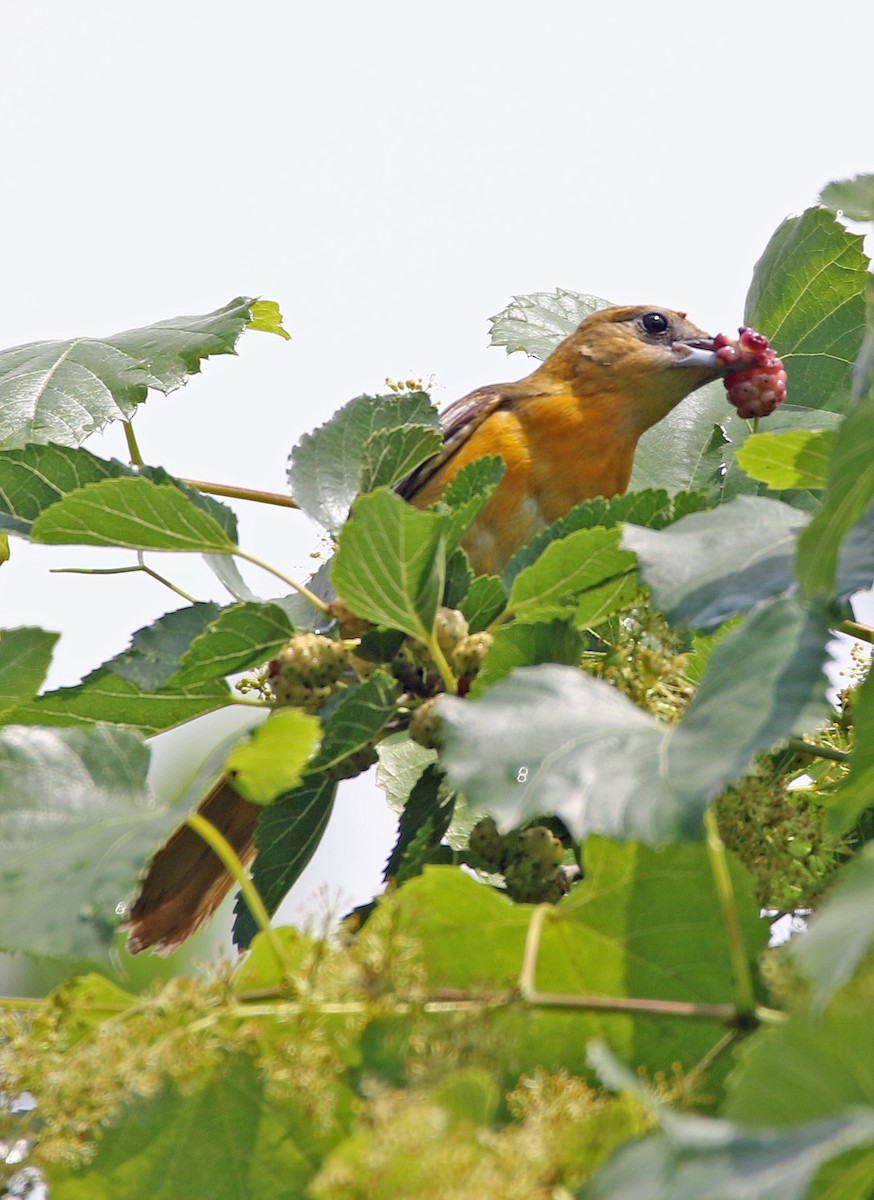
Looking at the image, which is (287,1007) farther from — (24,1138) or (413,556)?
(413,556)

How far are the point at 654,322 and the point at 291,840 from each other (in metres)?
3.16

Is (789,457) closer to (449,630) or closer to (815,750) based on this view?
(815,750)

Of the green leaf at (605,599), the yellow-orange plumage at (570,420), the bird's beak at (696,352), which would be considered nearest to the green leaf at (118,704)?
the green leaf at (605,599)

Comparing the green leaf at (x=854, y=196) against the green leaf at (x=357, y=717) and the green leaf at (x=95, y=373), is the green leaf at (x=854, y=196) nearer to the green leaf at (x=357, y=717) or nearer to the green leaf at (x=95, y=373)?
the green leaf at (x=357, y=717)

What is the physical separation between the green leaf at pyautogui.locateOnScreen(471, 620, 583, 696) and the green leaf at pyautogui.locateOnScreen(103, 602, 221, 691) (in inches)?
20.5

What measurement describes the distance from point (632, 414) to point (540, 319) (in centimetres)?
113

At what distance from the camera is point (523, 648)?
2.11 metres

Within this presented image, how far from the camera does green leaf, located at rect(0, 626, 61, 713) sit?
93.5 inches

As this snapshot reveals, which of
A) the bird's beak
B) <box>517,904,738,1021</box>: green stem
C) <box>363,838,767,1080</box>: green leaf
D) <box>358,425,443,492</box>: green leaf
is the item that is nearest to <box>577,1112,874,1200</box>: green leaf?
<box>517,904,738,1021</box>: green stem

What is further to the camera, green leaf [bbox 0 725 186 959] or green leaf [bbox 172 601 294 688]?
green leaf [bbox 172 601 294 688]

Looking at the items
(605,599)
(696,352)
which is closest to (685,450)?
(696,352)

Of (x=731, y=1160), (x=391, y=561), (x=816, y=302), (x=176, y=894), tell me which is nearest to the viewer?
(x=731, y=1160)

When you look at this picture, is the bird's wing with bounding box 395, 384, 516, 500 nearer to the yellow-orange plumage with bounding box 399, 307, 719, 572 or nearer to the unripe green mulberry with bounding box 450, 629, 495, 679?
the yellow-orange plumage with bounding box 399, 307, 719, 572

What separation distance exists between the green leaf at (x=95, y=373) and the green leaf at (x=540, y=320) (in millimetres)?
681
